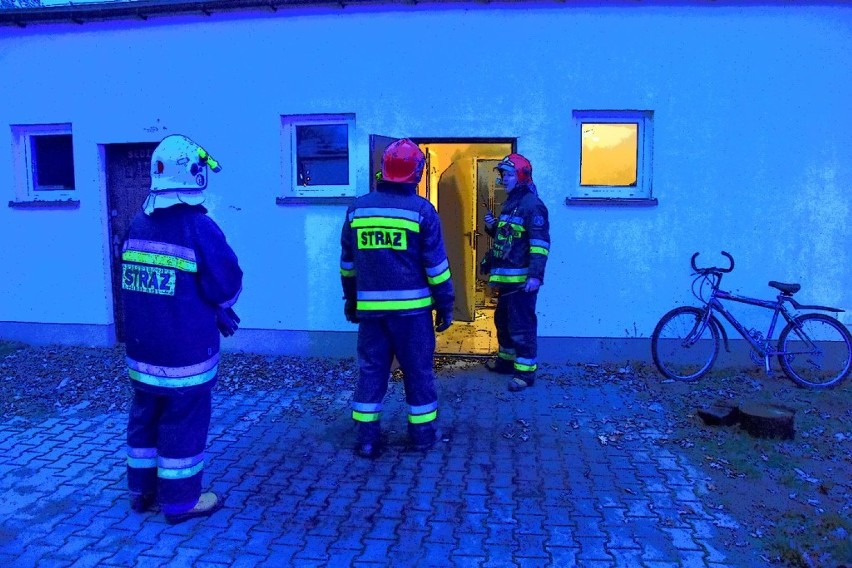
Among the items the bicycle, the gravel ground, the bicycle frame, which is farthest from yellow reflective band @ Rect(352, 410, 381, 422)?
the bicycle frame

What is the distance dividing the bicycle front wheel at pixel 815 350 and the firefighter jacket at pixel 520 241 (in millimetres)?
2557

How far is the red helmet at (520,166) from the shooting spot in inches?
261

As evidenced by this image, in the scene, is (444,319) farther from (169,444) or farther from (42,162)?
(42,162)

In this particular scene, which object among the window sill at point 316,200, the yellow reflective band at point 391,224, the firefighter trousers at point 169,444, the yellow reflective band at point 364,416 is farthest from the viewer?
the window sill at point 316,200

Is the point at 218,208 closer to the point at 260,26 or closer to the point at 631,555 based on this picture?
the point at 260,26

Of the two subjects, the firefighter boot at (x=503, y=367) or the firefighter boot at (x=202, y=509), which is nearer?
the firefighter boot at (x=202, y=509)

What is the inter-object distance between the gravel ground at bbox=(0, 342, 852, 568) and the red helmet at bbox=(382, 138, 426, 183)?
2.32 meters

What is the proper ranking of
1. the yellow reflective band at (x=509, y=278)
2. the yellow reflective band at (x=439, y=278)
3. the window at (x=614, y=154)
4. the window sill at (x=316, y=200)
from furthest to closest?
the window sill at (x=316, y=200) → the window at (x=614, y=154) → the yellow reflective band at (x=509, y=278) → the yellow reflective band at (x=439, y=278)

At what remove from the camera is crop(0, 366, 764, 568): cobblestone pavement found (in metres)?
3.79

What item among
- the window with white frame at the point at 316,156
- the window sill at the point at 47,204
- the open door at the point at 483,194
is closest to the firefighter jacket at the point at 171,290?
the window with white frame at the point at 316,156

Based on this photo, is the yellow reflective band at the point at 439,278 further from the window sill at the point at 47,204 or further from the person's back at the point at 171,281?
the window sill at the point at 47,204

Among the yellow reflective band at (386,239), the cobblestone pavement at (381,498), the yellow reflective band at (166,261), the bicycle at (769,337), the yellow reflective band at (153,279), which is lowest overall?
the cobblestone pavement at (381,498)

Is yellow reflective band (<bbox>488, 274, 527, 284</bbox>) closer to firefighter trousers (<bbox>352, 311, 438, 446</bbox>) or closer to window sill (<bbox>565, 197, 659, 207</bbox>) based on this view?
window sill (<bbox>565, 197, 659, 207</bbox>)

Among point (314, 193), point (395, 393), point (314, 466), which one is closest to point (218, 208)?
point (314, 193)
